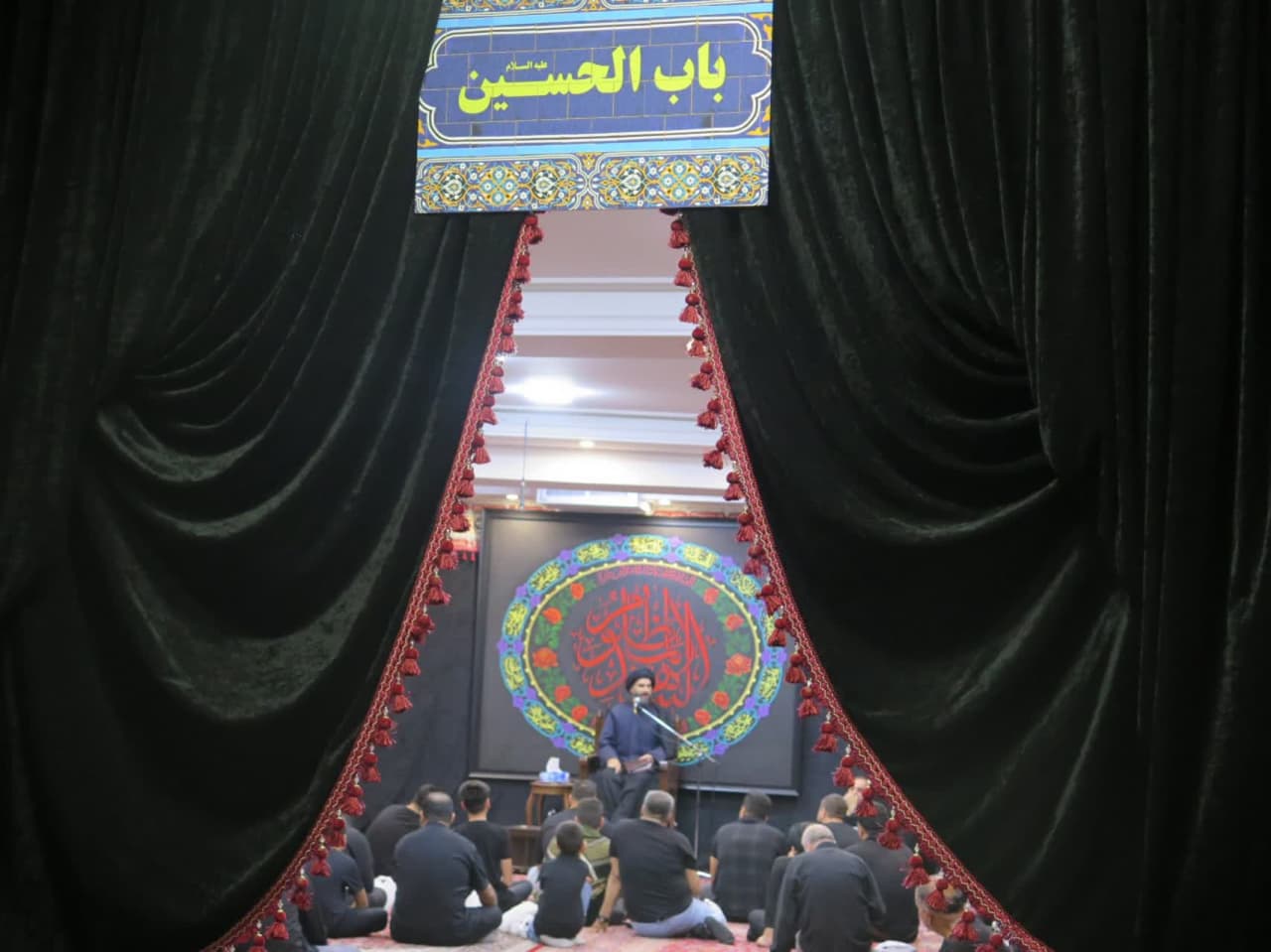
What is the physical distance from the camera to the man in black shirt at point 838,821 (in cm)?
534

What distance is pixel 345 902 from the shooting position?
207 inches

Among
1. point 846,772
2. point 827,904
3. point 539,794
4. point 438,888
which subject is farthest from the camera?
point 539,794

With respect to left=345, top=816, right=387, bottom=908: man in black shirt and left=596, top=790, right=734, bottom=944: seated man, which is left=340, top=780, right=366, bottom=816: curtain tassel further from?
left=596, top=790, right=734, bottom=944: seated man

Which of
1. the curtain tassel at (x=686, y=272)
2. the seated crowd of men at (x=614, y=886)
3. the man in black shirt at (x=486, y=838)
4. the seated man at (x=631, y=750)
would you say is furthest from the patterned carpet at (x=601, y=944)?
the curtain tassel at (x=686, y=272)

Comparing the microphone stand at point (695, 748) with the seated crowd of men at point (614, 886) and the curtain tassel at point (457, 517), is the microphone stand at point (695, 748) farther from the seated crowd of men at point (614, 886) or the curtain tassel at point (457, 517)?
the curtain tassel at point (457, 517)

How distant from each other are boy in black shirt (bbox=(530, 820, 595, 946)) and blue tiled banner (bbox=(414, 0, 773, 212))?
3101 mm

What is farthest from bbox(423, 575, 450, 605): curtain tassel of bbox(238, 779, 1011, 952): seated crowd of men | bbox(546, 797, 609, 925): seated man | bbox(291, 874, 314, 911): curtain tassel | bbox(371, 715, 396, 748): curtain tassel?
bbox(546, 797, 609, 925): seated man

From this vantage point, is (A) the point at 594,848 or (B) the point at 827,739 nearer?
(B) the point at 827,739

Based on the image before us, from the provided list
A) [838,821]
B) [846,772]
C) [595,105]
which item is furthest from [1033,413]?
[838,821]

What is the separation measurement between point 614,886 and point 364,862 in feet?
3.31

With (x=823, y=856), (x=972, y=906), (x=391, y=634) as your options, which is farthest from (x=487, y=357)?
(x=823, y=856)

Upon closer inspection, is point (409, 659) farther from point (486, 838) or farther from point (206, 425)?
point (486, 838)

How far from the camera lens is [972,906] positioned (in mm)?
2273

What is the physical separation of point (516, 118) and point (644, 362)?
334 cm
